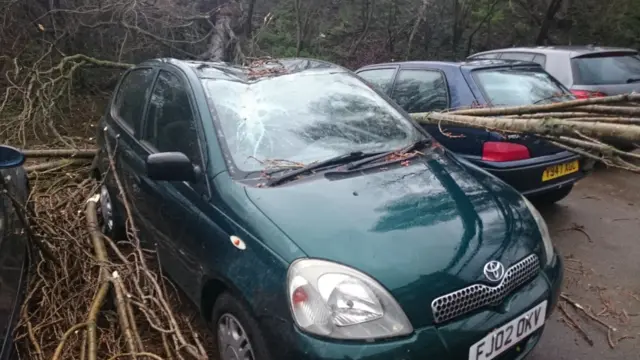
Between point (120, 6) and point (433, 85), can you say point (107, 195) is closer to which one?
point (433, 85)

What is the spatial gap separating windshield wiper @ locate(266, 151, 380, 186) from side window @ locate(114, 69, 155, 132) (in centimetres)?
157

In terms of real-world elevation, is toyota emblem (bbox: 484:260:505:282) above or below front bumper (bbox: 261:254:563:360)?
above

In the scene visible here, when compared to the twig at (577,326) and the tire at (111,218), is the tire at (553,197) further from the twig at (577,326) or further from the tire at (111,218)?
the tire at (111,218)

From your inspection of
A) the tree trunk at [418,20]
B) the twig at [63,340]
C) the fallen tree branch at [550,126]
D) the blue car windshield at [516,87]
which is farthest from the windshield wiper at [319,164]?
the tree trunk at [418,20]

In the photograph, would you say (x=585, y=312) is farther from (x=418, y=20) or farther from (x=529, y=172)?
(x=418, y=20)

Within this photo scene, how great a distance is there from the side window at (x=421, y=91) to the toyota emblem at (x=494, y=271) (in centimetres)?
285

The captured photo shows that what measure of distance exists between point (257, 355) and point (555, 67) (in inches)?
232

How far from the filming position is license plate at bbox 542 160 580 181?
4.44m

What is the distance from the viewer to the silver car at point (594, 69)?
20.8 feet

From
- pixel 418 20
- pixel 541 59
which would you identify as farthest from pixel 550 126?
pixel 418 20

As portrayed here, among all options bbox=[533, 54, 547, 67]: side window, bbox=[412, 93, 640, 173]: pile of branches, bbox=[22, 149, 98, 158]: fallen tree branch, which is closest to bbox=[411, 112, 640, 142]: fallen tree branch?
bbox=[412, 93, 640, 173]: pile of branches

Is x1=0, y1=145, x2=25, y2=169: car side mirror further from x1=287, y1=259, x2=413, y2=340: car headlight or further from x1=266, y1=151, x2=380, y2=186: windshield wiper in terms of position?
x1=287, y1=259, x2=413, y2=340: car headlight

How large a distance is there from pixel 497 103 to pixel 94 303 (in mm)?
3631

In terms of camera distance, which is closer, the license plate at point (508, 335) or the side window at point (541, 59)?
the license plate at point (508, 335)
